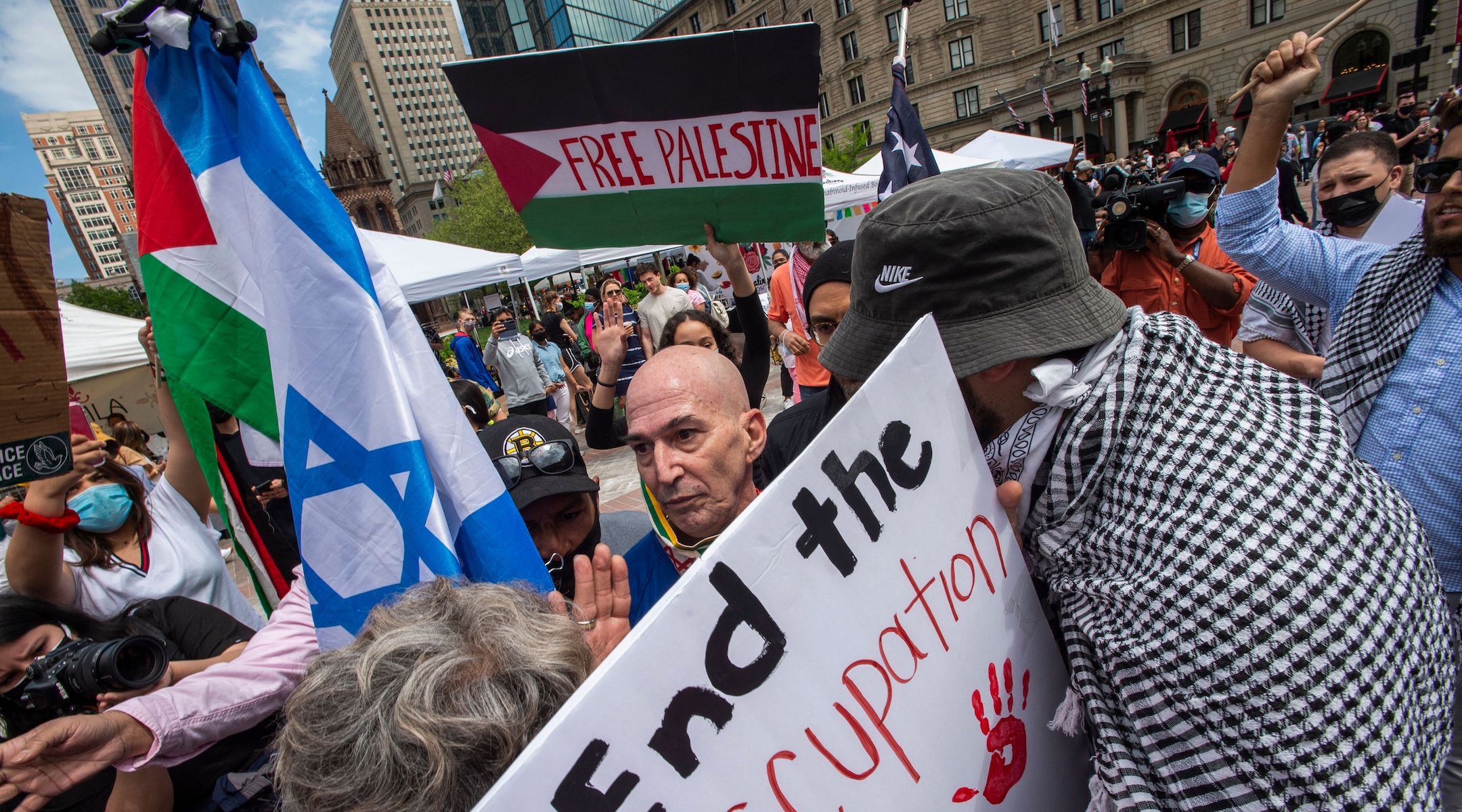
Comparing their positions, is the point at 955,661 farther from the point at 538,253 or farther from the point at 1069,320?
the point at 538,253

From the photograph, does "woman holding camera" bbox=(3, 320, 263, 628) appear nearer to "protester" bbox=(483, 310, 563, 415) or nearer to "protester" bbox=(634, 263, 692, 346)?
"protester" bbox=(483, 310, 563, 415)

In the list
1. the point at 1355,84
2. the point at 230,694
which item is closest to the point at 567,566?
the point at 230,694

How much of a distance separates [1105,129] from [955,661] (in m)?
46.9

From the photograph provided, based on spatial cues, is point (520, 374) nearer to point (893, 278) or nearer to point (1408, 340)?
point (893, 278)

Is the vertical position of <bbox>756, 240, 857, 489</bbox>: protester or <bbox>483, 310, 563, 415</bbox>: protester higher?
<bbox>756, 240, 857, 489</bbox>: protester

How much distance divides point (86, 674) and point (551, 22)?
74803mm

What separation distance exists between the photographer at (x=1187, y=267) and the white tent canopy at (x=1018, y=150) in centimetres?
902

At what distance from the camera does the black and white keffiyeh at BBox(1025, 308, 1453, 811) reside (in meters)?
0.75

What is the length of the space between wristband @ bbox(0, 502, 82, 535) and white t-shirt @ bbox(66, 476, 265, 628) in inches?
18.9

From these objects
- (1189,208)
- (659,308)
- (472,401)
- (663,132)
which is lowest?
(472,401)

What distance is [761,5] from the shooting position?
50.1 metres

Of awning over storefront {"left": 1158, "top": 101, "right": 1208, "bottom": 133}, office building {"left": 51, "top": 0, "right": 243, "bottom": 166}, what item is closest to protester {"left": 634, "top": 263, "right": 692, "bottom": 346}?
awning over storefront {"left": 1158, "top": 101, "right": 1208, "bottom": 133}

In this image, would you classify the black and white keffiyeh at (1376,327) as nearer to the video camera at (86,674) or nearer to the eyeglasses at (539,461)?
the eyeglasses at (539,461)

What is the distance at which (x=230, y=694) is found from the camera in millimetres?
1524
